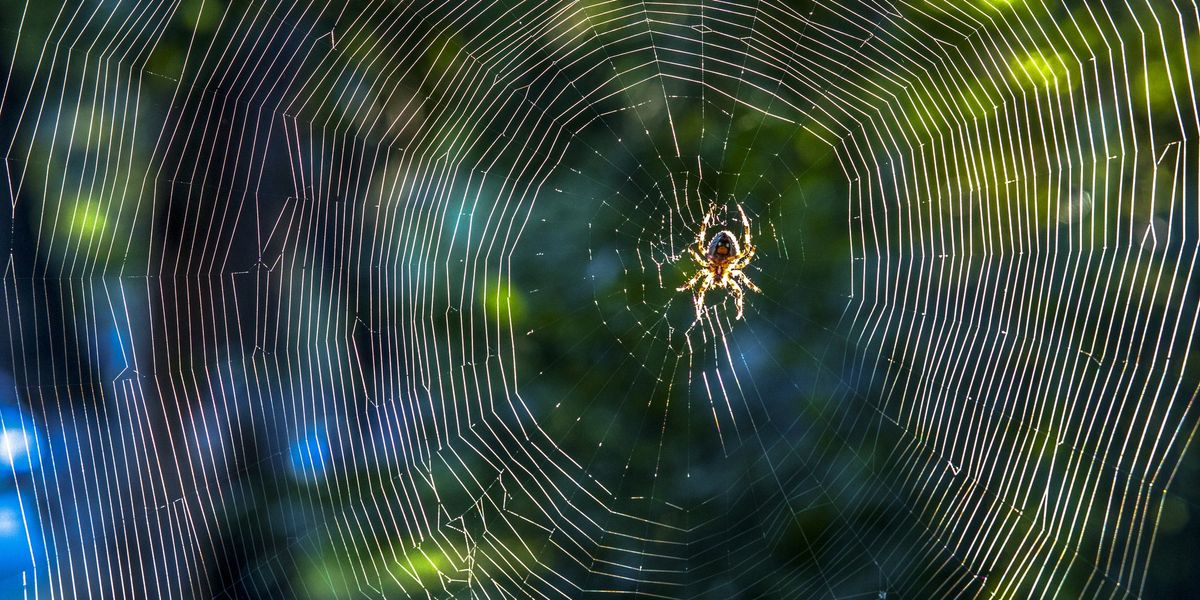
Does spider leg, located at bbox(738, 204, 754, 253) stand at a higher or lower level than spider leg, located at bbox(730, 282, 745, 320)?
higher

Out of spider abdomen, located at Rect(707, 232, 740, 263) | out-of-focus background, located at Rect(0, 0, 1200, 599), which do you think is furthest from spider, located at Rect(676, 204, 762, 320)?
out-of-focus background, located at Rect(0, 0, 1200, 599)

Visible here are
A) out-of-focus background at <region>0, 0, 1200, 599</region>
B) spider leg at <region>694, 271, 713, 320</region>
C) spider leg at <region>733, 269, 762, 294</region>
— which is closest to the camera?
out-of-focus background at <region>0, 0, 1200, 599</region>

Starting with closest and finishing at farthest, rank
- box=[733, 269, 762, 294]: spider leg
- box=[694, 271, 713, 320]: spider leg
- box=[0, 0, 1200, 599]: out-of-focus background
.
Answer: box=[0, 0, 1200, 599]: out-of-focus background < box=[694, 271, 713, 320]: spider leg < box=[733, 269, 762, 294]: spider leg

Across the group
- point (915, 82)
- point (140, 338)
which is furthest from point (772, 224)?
point (140, 338)

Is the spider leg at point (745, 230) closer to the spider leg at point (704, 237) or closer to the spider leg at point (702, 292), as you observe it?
the spider leg at point (704, 237)

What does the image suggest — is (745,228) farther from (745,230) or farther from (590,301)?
(590,301)

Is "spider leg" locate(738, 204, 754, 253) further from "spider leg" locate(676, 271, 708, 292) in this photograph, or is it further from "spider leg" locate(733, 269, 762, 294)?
"spider leg" locate(676, 271, 708, 292)

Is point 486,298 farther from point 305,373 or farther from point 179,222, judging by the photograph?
point 179,222

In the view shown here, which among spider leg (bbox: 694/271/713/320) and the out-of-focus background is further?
spider leg (bbox: 694/271/713/320)

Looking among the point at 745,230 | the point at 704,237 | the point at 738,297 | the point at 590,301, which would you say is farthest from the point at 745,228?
the point at 590,301
